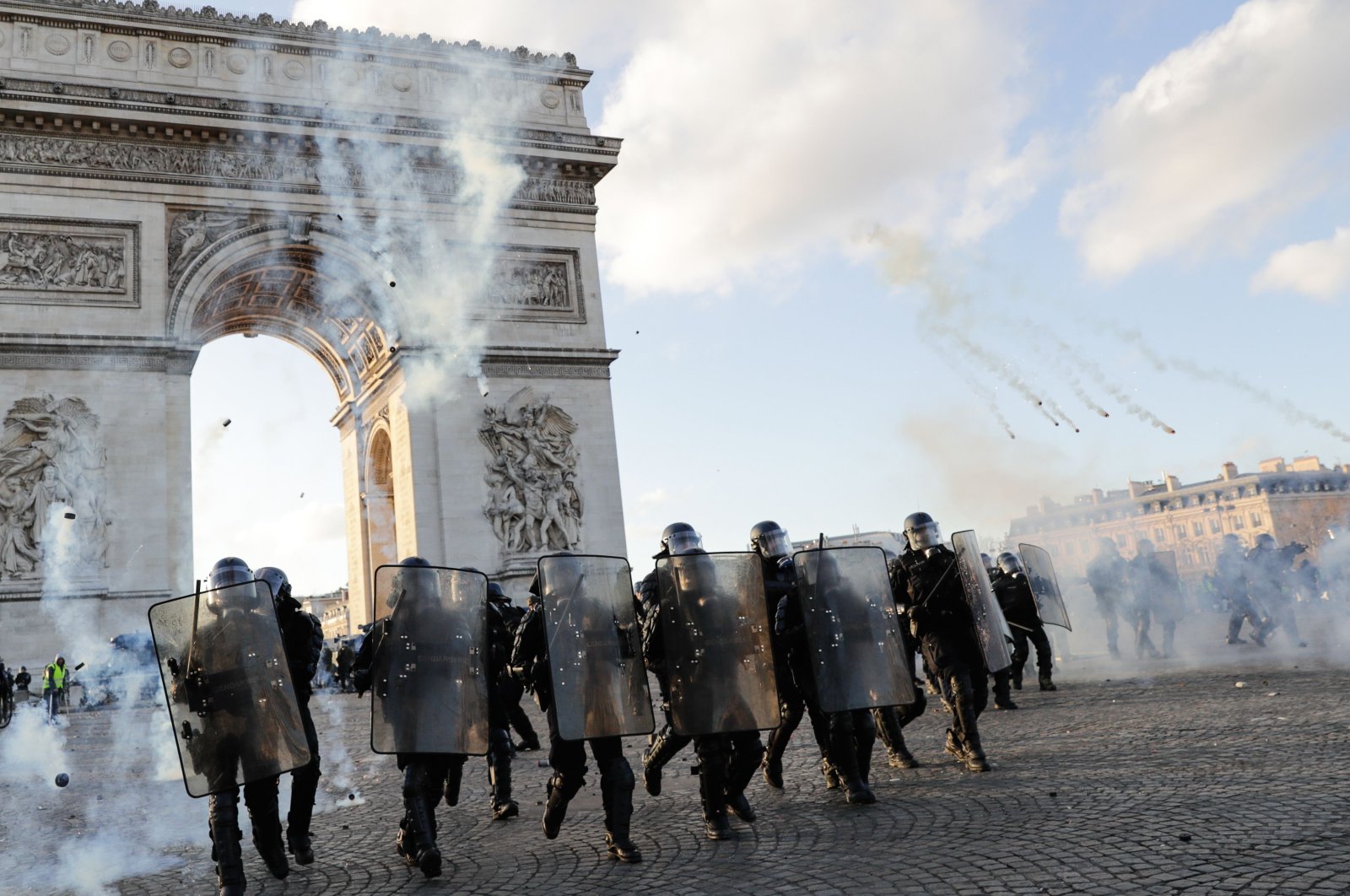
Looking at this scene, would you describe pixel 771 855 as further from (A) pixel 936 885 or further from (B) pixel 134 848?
(B) pixel 134 848

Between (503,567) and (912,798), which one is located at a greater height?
(503,567)

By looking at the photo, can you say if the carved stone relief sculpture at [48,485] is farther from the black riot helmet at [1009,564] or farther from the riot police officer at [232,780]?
the black riot helmet at [1009,564]

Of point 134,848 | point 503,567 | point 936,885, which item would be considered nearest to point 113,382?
point 503,567

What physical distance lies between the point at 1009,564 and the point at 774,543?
570cm

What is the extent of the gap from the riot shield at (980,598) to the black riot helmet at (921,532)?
0.14 metres

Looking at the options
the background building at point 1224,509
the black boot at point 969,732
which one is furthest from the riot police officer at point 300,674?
the background building at point 1224,509

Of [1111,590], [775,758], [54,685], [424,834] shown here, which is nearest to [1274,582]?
[1111,590]

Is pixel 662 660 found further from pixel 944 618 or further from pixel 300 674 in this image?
pixel 944 618

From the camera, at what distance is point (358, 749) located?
1005 centimetres

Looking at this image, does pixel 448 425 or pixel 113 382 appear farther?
pixel 448 425

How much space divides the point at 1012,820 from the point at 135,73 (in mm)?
18850

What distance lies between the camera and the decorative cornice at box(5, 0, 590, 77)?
17.9 m

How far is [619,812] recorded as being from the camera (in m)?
4.94

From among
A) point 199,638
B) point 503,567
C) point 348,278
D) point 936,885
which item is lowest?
point 936,885
